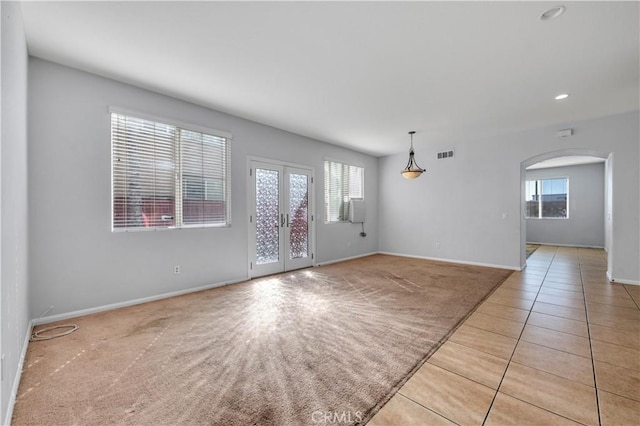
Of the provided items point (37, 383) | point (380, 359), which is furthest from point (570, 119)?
point (37, 383)

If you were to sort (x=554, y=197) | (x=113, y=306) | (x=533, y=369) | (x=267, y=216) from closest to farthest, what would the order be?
(x=533, y=369) → (x=113, y=306) → (x=267, y=216) → (x=554, y=197)

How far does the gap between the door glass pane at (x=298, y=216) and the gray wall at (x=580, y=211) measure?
8.97 metres

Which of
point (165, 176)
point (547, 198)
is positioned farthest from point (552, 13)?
point (547, 198)

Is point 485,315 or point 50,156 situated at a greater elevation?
A: point 50,156

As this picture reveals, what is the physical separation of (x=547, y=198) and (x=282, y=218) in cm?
974

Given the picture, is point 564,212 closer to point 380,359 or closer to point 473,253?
point 473,253

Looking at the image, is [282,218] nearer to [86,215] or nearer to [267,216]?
[267,216]

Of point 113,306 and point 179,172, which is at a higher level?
point 179,172

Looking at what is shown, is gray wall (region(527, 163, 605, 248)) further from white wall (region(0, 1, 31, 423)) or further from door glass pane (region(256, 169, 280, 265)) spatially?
white wall (region(0, 1, 31, 423))

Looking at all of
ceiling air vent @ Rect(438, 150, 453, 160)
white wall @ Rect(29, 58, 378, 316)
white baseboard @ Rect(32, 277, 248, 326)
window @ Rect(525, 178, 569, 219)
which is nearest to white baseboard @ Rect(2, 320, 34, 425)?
white baseboard @ Rect(32, 277, 248, 326)

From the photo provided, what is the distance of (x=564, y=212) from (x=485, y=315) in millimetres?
Answer: 8794

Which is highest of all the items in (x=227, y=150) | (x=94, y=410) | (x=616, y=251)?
Answer: (x=227, y=150)

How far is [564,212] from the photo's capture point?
917cm

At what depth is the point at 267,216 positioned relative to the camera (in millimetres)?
5172
